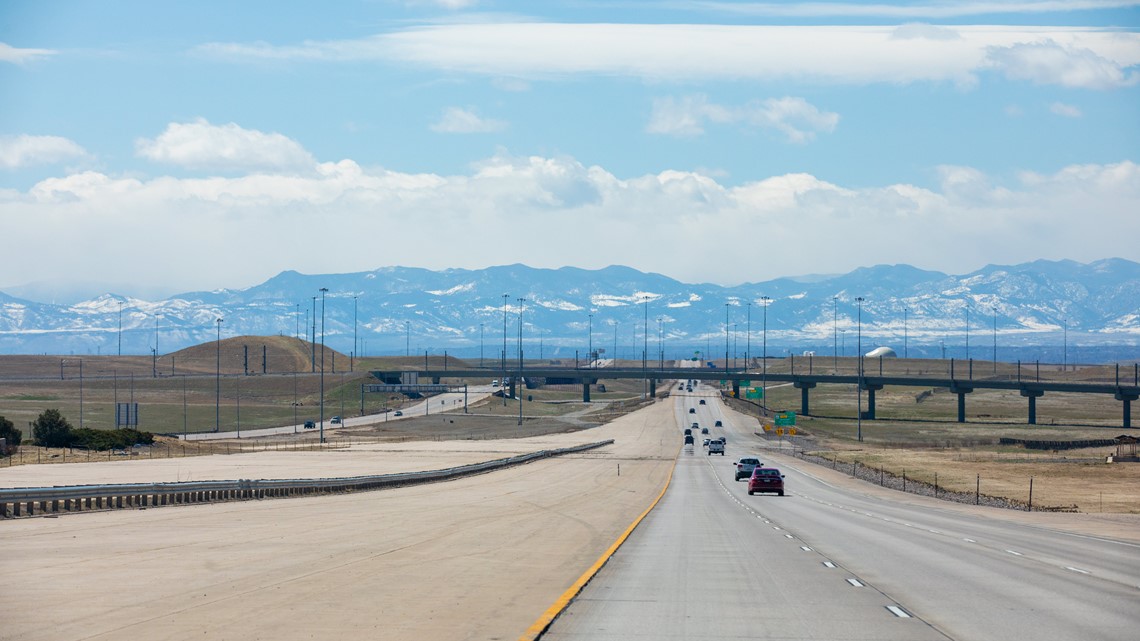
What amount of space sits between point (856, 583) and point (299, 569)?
9.93 meters

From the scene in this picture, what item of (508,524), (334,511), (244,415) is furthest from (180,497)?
(244,415)

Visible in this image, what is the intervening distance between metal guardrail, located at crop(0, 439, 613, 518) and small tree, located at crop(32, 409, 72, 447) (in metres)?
34.0

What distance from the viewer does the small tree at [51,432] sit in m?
82.4

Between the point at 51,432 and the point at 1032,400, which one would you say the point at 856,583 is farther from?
the point at 1032,400

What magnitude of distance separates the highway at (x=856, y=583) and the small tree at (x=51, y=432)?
186ft

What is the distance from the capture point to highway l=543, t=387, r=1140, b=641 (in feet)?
51.5

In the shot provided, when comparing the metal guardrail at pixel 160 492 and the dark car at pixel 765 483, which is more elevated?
the metal guardrail at pixel 160 492

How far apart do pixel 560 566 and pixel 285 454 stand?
2911 inches

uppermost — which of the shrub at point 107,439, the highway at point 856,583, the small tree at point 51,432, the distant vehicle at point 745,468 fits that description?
the highway at point 856,583

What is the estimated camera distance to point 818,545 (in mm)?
29391

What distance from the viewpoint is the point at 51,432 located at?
8319 cm

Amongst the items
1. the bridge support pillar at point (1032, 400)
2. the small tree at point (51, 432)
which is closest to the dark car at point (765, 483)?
the small tree at point (51, 432)

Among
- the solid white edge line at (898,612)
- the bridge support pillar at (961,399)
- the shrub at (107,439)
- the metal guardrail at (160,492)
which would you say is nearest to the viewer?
the solid white edge line at (898,612)

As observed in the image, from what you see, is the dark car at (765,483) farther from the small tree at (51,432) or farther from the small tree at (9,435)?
the small tree at (51,432)
